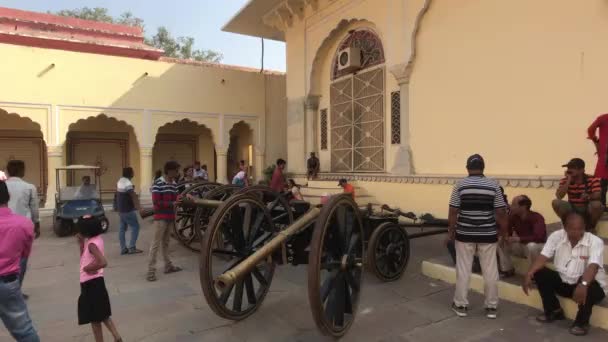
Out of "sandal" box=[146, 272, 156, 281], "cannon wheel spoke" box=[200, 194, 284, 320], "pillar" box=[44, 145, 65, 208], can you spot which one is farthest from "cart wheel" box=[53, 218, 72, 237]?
"cannon wheel spoke" box=[200, 194, 284, 320]

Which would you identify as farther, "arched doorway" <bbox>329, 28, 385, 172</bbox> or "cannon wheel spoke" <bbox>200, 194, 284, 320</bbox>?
"arched doorway" <bbox>329, 28, 385, 172</bbox>

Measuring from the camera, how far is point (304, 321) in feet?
13.5

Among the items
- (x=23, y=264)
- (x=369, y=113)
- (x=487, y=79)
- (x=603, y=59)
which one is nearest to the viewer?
(x=23, y=264)

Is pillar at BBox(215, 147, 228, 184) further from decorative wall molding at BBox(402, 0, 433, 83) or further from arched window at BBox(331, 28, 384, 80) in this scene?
decorative wall molding at BBox(402, 0, 433, 83)

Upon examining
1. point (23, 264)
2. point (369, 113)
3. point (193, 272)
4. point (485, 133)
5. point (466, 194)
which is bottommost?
point (193, 272)

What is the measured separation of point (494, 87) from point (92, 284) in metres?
6.88

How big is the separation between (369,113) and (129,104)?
27.1ft

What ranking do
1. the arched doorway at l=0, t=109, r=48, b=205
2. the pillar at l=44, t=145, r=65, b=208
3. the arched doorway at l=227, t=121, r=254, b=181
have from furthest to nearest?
the arched doorway at l=227, t=121, r=254, b=181, the arched doorway at l=0, t=109, r=48, b=205, the pillar at l=44, t=145, r=65, b=208

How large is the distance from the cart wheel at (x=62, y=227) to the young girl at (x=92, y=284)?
7.04 meters

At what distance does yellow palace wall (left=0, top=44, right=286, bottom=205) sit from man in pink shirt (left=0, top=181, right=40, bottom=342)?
1115 centimetres

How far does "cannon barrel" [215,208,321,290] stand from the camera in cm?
302

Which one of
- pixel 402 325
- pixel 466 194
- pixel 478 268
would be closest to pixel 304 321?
pixel 402 325

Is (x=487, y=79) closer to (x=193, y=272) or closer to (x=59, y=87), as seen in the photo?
(x=193, y=272)

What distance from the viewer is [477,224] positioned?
4.07 meters
